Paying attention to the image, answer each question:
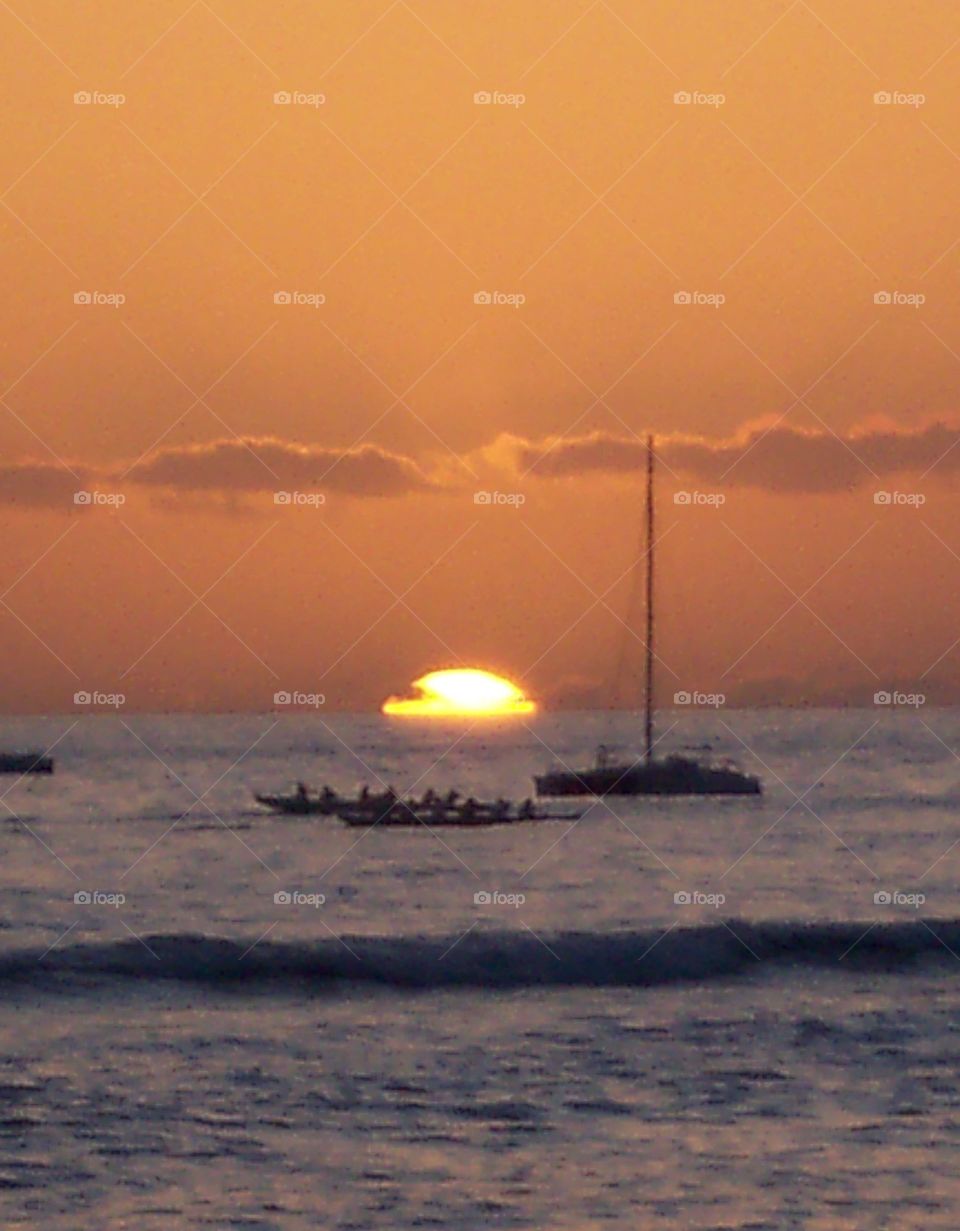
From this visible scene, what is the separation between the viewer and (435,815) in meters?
68.7

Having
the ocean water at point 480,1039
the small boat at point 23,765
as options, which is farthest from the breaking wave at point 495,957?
the small boat at point 23,765

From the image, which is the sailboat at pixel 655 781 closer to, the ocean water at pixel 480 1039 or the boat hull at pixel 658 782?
the boat hull at pixel 658 782

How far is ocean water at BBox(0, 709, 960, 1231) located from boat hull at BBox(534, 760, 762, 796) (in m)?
13.5

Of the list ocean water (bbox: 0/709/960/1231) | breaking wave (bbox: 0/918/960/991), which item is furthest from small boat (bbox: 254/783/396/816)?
breaking wave (bbox: 0/918/960/991)

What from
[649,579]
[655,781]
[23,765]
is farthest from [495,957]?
[23,765]

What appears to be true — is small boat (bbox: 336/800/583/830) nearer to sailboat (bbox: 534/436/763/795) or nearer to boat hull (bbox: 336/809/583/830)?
boat hull (bbox: 336/809/583/830)

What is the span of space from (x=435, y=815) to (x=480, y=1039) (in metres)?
41.7

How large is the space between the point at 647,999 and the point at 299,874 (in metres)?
30.6

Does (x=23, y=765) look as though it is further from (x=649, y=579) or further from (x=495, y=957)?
(x=495, y=957)

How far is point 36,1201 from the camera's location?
704 inches

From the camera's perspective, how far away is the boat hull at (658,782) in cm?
8100

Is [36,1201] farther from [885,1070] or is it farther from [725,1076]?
[885,1070]

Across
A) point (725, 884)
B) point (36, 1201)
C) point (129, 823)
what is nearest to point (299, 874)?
point (725, 884)

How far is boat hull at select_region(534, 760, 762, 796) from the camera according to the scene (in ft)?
266
